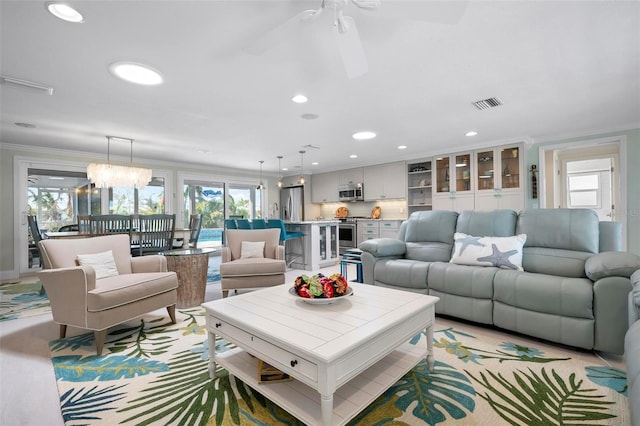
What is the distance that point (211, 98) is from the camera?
3.09m

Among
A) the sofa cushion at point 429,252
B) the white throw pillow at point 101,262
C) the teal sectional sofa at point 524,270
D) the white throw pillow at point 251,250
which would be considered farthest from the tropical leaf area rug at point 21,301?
the sofa cushion at point 429,252

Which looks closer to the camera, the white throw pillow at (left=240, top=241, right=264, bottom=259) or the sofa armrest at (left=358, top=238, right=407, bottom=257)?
the sofa armrest at (left=358, top=238, right=407, bottom=257)

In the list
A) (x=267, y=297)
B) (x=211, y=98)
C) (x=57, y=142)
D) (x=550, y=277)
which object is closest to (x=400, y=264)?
(x=550, y=277)

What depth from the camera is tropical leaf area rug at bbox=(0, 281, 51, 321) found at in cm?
321

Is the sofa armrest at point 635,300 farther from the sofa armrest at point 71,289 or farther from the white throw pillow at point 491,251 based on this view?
the sofa armrest at point 71,289

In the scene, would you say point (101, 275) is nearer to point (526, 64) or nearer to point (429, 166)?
point (526, 64)

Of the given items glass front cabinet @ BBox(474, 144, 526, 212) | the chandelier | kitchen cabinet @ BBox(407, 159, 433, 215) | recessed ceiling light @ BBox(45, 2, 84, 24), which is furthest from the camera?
kitchen cabinet @ BBox(407, 159, 433, 215)

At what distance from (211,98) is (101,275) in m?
2.04

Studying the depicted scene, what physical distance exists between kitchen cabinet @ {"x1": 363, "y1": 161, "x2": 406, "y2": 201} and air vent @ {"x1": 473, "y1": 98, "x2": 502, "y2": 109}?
3.31 metres

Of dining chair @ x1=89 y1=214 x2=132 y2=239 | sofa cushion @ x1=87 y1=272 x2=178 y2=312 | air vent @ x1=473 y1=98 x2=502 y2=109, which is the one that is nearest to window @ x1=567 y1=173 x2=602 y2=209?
air vent @ x1=473 y1=98 x2=502 y2=109

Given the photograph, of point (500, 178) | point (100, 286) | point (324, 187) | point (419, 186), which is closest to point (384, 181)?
point (419, 186)

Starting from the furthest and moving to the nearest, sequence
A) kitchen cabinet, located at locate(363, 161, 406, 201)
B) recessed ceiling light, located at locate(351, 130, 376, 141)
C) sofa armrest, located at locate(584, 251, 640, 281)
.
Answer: kitchen cabinet, located at locate(363, 161, 406, 201) → recessed ceiling light, located at locate(351, 130, 376, 141) → sofa armrest, located at locate(584, 251, 640, 281)

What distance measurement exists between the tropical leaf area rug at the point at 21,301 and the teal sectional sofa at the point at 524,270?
3.84m

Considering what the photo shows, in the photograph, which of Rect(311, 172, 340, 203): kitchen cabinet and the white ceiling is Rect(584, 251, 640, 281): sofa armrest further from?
Rect(311, 172, 340, 203): kitchen cabinet
